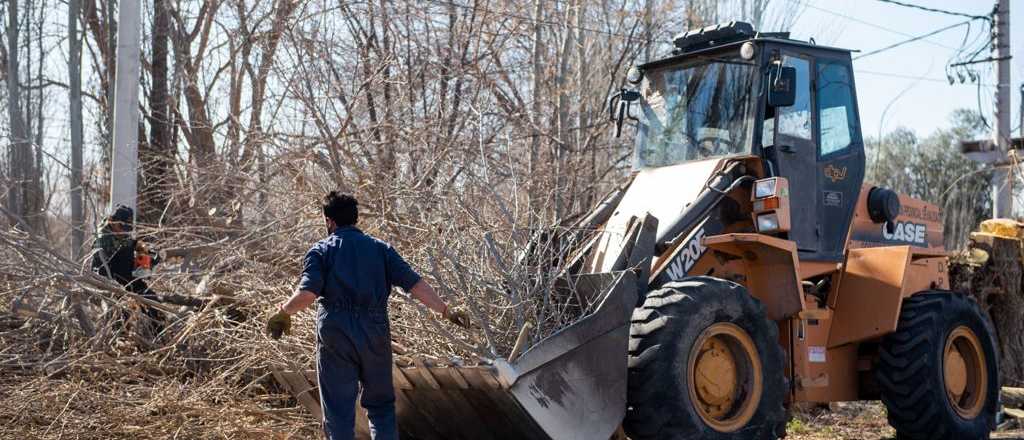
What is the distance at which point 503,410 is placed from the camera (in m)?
6.52

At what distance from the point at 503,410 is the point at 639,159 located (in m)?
2.78

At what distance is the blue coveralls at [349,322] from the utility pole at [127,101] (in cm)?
597

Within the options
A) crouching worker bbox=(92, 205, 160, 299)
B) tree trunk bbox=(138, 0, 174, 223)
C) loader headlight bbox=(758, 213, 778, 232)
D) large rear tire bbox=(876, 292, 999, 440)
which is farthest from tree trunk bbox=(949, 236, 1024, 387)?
tree trunk bbox=(138, 0, 174, 223)

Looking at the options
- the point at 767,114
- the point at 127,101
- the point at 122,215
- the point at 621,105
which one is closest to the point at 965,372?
the point at 767,114

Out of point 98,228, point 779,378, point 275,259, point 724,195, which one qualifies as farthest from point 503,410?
point 98,228

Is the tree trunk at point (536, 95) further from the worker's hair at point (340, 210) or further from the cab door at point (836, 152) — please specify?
the worker's hair at point (340, 210)

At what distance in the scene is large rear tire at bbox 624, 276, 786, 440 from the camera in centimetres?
650

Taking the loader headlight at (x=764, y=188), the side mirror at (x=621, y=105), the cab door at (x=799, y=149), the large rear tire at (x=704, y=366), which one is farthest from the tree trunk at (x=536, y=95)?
the large rear tire at (x=704, y=366)

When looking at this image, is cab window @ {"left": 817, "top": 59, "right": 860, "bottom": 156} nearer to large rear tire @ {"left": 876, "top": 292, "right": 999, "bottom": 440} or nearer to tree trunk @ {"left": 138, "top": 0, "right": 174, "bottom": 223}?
large rear tire @ {"left": 876, "top": 292, "right": 999, "bottom": 440}

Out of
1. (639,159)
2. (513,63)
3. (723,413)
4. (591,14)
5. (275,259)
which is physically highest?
(591,14)

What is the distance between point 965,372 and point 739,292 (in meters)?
3.03

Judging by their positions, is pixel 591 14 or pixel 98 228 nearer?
pixel 98 228

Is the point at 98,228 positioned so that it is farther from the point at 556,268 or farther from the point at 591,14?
the point at 591,14

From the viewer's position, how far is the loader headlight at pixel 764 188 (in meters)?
7.75
